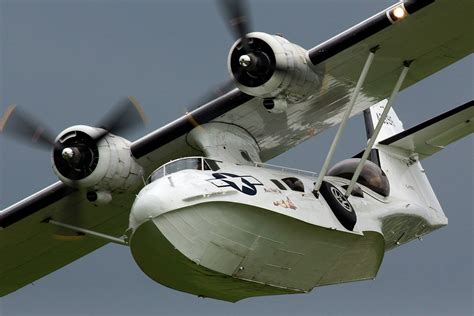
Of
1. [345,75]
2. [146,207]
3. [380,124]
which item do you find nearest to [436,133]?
[380,124]

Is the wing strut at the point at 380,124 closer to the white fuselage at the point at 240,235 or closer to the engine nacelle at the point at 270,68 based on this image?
the white fuselage at the point at 240,235

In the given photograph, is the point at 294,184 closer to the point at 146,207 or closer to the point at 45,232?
the point at 146,207

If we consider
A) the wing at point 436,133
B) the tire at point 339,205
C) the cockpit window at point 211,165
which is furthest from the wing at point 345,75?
the tire at point 339,205

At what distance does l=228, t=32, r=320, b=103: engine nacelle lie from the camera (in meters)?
22.8

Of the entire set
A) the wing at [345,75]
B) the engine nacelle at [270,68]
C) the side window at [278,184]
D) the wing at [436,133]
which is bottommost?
the wing at [436,133]

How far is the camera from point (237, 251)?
875 inches

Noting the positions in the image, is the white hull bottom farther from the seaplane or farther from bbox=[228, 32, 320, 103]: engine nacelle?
bbox=[228, 32, 320, 103]: engine nacelle

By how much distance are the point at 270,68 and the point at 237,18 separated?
1209 millimetres

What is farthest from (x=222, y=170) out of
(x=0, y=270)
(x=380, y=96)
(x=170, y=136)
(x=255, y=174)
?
(x=0, y=270)

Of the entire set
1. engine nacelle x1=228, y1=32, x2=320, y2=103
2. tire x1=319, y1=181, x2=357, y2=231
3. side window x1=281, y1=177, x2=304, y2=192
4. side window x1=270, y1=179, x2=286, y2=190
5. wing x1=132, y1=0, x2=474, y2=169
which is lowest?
tire x1=319, y1=181, x2=357, y2=231

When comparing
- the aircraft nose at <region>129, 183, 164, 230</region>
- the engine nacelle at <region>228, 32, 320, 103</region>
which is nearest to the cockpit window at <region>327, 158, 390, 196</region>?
the engine nacelle at <region>228, 32, 320, 103</region>

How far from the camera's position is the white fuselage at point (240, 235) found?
2180cm

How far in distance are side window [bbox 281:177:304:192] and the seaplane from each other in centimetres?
4

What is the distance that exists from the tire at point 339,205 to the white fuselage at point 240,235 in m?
0.13
